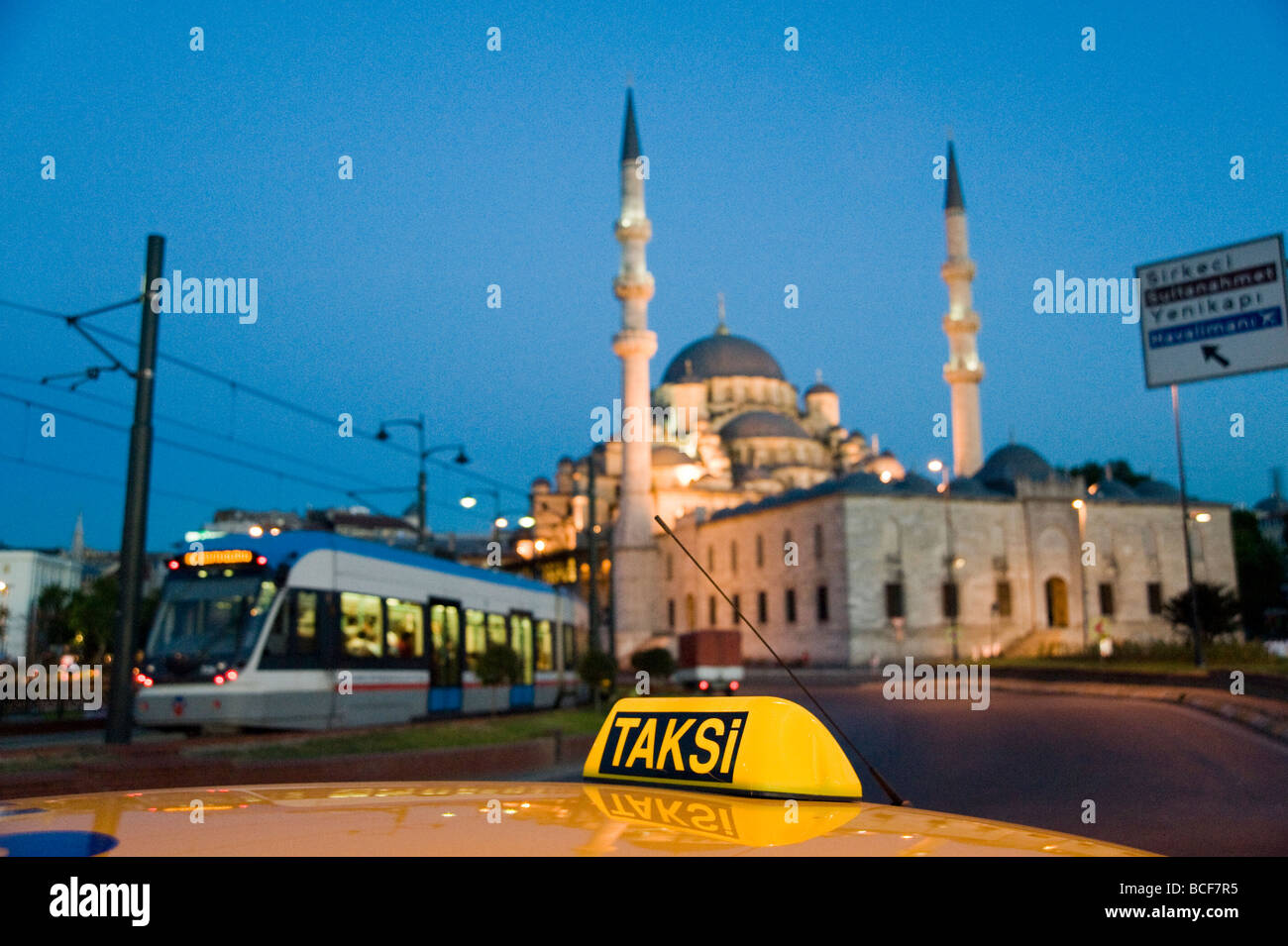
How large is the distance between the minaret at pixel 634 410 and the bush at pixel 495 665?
3128cm

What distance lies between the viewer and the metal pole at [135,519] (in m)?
11.8

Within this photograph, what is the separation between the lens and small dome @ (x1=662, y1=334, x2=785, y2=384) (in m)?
86.1

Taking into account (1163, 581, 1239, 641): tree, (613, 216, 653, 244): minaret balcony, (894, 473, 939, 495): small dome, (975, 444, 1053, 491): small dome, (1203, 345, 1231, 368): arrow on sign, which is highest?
(613, 216, 653, 244): minaret balcony

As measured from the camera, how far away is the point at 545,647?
23.8 meters

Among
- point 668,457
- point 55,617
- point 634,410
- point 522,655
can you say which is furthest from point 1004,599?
point 55,617

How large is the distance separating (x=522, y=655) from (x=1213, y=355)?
44.5 ft

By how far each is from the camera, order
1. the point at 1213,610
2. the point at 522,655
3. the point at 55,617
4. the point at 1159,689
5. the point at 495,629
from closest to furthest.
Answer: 1. the point at 495,629
2. the point at 522,655
3. the point at 1159,689
4. the point at 1213,610
5. the point at 55,617

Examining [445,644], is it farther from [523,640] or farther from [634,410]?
[634,410]

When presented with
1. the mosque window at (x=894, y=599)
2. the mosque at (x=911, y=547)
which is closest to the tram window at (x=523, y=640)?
the mosque at (x=911, y=547)

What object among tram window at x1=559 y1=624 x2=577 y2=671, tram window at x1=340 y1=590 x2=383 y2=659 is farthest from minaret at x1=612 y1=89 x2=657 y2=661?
tram window at x1=340 y1=590 x2=383 y2=659

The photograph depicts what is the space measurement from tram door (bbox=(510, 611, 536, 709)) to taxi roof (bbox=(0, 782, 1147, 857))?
737 inches

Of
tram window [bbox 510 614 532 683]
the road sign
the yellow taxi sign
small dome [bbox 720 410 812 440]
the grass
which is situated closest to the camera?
the yellow taxi sign

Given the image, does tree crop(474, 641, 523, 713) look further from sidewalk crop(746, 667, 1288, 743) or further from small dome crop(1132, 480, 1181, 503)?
small dome crop(1132, 480, 1181, 503)
